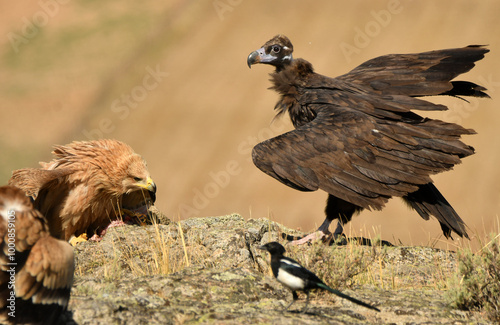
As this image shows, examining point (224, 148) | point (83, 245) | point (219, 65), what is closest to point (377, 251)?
point (83, 245)

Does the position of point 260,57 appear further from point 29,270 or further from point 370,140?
point 29,270

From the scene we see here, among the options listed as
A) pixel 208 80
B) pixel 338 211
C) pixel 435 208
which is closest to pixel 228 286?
pixel 338 211

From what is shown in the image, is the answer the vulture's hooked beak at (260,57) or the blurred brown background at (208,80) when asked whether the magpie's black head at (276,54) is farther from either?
the blurred brown background at (208,80)

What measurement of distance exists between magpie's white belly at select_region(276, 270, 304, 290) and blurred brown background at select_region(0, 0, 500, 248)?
17489mm

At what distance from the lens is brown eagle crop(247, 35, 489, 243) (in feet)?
21.1

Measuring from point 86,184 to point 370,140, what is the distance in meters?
2.92

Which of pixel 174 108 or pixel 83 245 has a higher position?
pixel 174 108

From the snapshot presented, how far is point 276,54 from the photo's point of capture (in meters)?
8.48

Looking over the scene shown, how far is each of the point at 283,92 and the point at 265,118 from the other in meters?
23.4

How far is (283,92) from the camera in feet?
26.1

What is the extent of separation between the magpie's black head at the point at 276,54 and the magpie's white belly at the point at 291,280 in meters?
4.94

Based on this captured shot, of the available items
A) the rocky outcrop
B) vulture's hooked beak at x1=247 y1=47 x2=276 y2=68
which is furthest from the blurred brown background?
the rocky outcrop

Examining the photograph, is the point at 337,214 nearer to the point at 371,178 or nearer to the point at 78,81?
the point at 371,178

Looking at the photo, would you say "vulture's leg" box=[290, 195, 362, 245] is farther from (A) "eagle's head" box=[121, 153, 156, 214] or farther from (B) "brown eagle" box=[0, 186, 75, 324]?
(B) "brown eagle" box=[0, 186, 75, 324]
